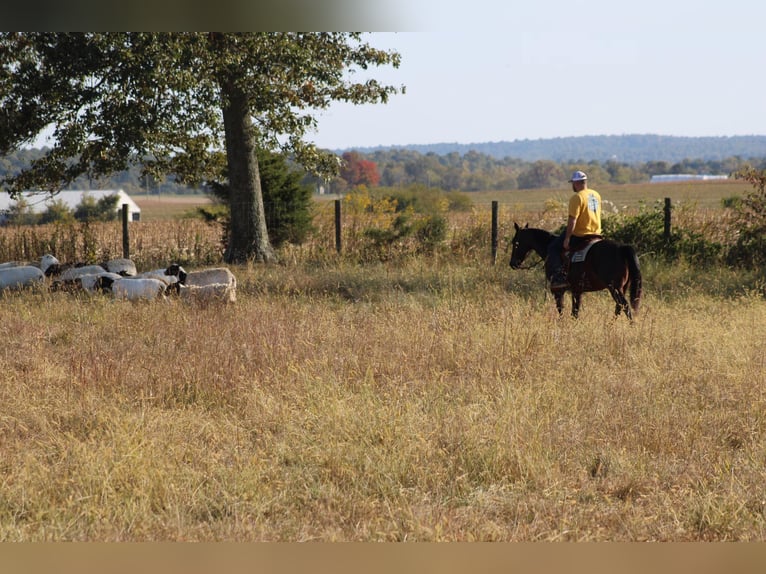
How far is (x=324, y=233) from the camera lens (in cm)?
2125

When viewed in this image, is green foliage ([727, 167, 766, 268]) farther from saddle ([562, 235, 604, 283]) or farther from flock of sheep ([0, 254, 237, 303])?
flock of sheep ([0, 254, 237, 303])

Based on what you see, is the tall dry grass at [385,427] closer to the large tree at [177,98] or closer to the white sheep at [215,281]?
the white sheep at [215,281]

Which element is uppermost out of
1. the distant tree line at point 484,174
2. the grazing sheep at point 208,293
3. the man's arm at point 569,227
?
the distant tree line at point 484,174

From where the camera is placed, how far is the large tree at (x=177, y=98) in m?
16.5

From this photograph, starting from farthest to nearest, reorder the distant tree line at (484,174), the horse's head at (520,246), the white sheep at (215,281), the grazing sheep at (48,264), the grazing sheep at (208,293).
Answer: the distant tree line at (484,174) < the grazing sheep at (48,264) < the white sheep at (215,281) < the grazing sheep at (208,293) < the horse's head at (520,246)

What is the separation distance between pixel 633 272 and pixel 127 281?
7843mm

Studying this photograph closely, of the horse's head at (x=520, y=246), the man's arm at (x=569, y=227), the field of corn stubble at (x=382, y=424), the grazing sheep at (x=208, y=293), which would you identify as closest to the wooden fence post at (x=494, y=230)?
the horse's head at (x=520, y=246)

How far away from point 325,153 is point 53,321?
32.8 ft

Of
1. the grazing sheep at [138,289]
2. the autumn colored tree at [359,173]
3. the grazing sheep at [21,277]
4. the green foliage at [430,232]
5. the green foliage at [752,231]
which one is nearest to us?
the grazing sheep at [138,289]

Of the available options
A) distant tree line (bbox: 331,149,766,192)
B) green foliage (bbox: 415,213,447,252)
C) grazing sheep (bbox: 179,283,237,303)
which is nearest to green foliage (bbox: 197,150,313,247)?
green foliage (bbox: 415,213,447,252)

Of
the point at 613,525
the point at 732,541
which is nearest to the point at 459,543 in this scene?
the point at 613,525

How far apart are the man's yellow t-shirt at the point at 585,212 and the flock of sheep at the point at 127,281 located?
5.41 m

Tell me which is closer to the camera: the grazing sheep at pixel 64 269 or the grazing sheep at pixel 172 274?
the grazing sheep at pixel 172 274

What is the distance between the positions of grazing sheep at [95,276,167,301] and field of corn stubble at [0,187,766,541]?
1019 mm
